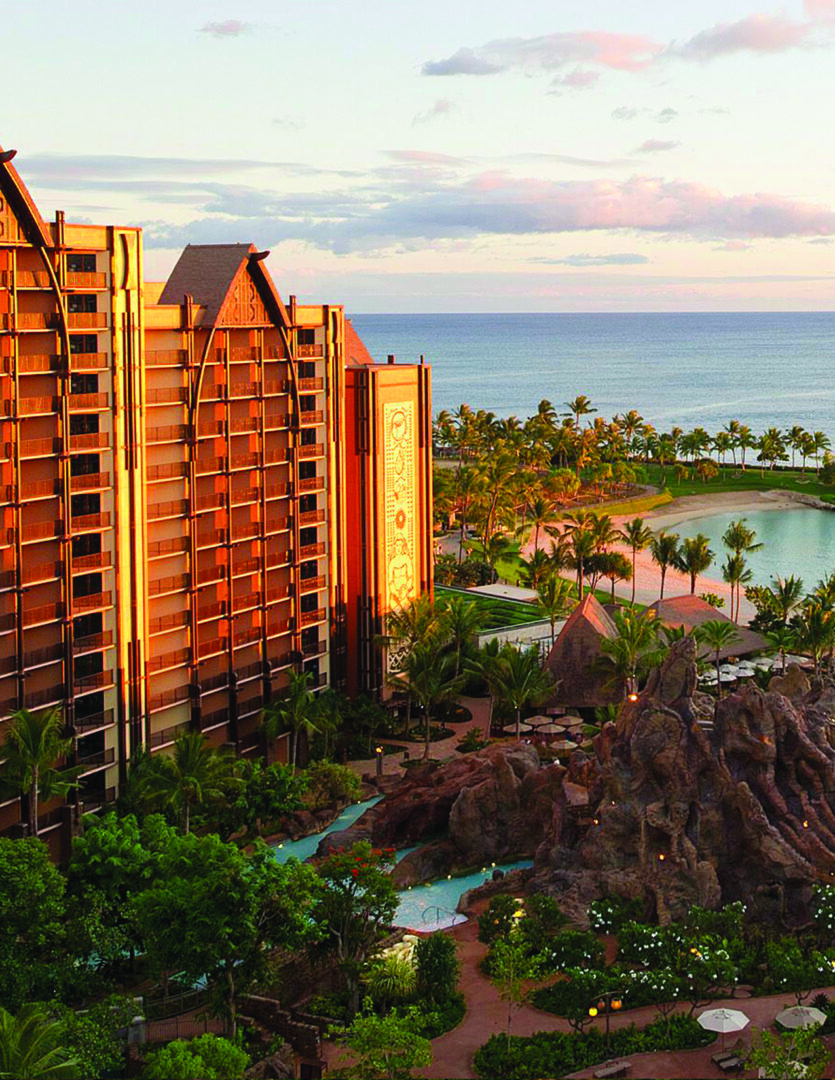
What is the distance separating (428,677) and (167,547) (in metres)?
13.8

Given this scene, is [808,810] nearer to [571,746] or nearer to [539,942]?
[539,942]

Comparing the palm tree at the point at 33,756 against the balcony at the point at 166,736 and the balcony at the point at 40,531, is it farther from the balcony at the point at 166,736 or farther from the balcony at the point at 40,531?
the balcony at the point at 166,736

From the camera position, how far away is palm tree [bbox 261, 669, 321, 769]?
59.2m

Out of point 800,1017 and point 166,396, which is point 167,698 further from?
point 800,1017

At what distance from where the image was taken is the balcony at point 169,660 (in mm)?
55781

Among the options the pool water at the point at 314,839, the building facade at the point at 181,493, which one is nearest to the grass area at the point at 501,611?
the building facade at the point at 181,493

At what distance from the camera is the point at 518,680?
2527 inches

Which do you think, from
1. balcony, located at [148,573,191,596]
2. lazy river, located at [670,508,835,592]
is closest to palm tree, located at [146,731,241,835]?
balcony, located at [148,573,191,596]

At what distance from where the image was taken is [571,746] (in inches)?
2500

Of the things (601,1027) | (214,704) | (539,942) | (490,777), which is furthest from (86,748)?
(601,1027)

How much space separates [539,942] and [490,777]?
1136 centimetres

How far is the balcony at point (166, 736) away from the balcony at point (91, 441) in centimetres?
1109

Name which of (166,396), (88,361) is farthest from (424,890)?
(88,361)

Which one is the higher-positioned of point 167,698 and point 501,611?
point 167,698
